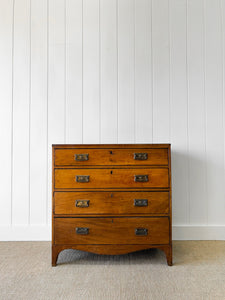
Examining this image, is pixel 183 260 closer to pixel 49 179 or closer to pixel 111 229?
pixel 111 229

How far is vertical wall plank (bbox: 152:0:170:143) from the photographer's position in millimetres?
2641

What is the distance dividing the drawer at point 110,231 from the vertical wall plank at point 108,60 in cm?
105

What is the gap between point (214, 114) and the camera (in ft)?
8.71

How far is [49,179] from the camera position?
262 centimetres

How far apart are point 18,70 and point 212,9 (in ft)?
6.74

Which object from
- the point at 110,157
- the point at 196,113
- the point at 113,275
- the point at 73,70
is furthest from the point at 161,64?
the point at 113,275

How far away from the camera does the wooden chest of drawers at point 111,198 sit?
6.56ft

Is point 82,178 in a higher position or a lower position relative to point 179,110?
lower

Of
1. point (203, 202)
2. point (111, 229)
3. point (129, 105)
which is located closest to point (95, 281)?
point (111, 229)

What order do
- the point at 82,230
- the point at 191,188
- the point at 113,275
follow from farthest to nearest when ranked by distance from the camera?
the point at 191,188 → the point at 82,230 → the point at 113,275

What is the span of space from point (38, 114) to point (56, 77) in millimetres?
414

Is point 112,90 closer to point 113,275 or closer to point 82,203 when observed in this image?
point 82,203

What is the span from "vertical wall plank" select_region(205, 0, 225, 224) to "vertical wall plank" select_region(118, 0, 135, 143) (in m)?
0.76

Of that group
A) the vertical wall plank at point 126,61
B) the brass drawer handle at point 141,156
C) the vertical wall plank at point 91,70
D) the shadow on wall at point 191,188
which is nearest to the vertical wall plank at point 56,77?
the vertical wall plank at point 91,70
